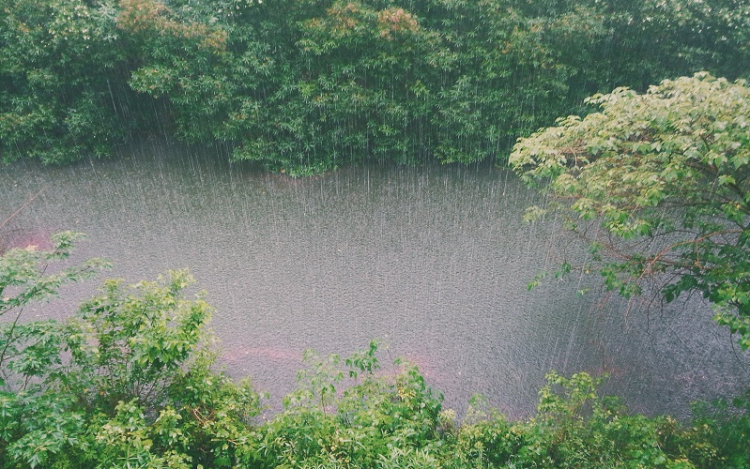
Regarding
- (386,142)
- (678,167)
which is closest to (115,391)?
(678,167)

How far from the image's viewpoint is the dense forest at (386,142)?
3.82 m

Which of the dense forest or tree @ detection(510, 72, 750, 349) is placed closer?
the dense forest

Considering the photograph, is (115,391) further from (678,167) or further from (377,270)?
(678,167)

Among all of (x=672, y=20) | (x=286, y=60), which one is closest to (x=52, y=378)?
(x=286, y=60)

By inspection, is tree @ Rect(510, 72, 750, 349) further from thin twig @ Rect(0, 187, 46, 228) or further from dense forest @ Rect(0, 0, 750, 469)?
thin twig @ Rect(0, 187, 46, 228)

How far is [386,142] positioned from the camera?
39.2 ft

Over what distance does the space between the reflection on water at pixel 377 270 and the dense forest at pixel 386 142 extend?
1.77ft

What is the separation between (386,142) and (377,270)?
4.66 m

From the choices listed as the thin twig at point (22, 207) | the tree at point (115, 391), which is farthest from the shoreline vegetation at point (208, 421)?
the thin twig at point (22, 207)

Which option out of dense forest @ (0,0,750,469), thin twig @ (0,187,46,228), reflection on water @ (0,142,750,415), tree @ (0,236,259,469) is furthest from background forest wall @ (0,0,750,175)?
tree @ (0,236,259,469)

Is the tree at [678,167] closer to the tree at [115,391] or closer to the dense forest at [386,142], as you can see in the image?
the dense forest at [386,142]

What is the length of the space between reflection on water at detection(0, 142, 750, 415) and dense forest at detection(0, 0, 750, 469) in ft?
1.77

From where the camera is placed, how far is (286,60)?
35.9ft

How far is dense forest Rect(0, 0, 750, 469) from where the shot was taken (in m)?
3.82
